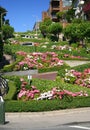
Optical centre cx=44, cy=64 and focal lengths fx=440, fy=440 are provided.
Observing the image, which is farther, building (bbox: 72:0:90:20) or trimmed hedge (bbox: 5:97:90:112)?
building (bbox: 72:0:90:20)

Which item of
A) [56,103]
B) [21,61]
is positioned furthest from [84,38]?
[56,103]

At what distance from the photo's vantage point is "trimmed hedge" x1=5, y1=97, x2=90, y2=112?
58.2 feet

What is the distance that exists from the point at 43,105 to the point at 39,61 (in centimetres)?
→ 2144

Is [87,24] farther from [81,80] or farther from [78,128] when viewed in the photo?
[78,128]

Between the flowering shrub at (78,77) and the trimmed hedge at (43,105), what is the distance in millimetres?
8567

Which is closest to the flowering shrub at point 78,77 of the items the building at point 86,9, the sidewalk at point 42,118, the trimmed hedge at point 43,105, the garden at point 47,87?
the garden at point 47,87

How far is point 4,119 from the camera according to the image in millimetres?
15547

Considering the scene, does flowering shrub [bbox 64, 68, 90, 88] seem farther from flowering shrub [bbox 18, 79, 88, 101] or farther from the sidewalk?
the sidewalk

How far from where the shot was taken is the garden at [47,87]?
18.2 m

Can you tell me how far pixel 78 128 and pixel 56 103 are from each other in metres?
3.66

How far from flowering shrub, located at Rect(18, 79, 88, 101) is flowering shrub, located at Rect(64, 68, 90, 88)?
4520 mm

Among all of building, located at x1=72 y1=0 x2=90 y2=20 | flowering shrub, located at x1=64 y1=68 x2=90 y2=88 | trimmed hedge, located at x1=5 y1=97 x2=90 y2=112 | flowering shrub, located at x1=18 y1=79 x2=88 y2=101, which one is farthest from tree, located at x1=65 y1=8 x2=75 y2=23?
trimmed hedge, located at x1=5 y1=97 x2=90 y2=112

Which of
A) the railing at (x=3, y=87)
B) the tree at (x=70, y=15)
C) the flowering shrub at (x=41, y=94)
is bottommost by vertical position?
the flowering shrub at (x=41, y=94)

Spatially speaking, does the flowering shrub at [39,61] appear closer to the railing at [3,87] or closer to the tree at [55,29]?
the railing at [3,87]
